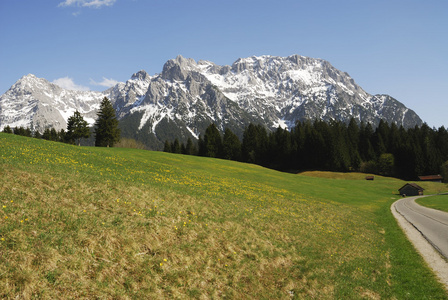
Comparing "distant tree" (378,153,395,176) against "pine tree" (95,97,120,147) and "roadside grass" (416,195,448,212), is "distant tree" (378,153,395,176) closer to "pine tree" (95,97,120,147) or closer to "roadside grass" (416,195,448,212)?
"roadside grass" (416,195,448,212)

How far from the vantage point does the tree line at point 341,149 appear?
10495 cm

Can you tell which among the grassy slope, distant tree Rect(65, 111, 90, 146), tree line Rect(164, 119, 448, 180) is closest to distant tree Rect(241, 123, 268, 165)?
tree line Rect(164, 119, 448, 180)

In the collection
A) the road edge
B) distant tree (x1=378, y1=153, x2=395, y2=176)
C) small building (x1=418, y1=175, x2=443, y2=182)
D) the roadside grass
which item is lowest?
the roadside grass

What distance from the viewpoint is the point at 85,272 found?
8.20 metres

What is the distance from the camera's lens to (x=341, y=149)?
348 ft

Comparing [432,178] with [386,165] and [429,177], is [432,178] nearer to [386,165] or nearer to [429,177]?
[429,177]

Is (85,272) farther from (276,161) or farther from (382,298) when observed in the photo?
(276,161)

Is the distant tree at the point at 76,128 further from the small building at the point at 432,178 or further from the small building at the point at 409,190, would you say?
the small building at the point at 432,178

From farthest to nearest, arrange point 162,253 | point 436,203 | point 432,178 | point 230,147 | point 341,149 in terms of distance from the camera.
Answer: point 230,147, point 341,149, point 432,178, point 436,203, point 162,253

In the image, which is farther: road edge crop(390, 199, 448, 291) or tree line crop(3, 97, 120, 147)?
tree line crop(3, 97, 120, 147)

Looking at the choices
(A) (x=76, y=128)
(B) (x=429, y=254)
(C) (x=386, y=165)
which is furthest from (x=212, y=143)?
(B) (x=429, y=254)

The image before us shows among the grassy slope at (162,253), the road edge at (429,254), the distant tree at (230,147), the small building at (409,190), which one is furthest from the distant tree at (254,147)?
the grassy slope at (162,253)

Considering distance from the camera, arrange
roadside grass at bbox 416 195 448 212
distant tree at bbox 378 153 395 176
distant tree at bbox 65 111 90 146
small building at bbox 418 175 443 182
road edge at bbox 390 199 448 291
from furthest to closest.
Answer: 1. distant tree at bbox 378 153 395 176
2. small building at bbox 418 175 443 182
3. distant tree at bbox 65 111 90 146
4. roadside grass at bbox 416 195 448 212
5. road edge at bbox 390 199 448 291

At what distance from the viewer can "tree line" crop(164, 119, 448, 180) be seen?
344 ft
